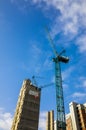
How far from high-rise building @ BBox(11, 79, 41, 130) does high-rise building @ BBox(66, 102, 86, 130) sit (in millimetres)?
19918

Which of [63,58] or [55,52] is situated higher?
[55,52]

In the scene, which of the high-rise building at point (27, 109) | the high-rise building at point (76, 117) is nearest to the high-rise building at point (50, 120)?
the high-rise building at point (76, 117)

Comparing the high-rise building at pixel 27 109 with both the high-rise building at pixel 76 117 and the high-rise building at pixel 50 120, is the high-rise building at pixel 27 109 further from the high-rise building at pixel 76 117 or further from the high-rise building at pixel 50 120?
the high-rise building at pixel 50 120

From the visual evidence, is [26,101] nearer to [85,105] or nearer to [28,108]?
[28,108]

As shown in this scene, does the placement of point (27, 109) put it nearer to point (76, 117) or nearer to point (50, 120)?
point (76, 117)

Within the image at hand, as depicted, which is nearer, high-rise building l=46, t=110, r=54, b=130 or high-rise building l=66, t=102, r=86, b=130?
high-rise building l=66, t=102, r=86, b=130

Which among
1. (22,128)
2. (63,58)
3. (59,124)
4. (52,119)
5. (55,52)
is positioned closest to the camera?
(59,124)

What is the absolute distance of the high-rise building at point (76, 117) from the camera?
99188 millimetres

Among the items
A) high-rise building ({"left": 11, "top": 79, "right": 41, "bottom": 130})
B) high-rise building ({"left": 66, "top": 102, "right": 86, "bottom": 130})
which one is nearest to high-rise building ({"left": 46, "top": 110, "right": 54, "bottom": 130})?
high-rise building ({"left": 66, "top": 102, "right": 86, "bottom": 130})

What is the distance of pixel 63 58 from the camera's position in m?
99.5

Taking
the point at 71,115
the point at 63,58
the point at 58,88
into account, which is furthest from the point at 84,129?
the point at 63,58

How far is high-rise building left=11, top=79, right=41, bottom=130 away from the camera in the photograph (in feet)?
308

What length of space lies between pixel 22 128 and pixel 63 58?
1682 inches

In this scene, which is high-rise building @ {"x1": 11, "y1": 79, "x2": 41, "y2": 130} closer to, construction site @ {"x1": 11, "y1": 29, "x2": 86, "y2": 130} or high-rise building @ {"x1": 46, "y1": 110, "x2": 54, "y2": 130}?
construction site @ {"x1": 11, "y1": 29, "x2": 86, "y2": 130}
